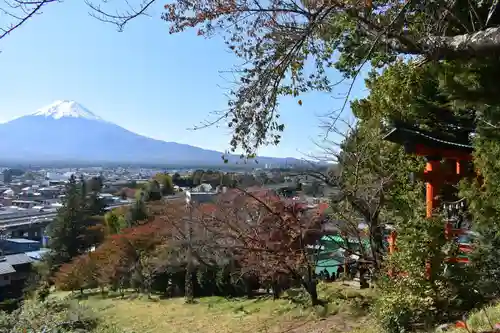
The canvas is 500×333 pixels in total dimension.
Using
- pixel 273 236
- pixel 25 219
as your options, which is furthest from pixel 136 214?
pixel 25 219

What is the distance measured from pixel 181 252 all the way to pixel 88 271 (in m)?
5.55

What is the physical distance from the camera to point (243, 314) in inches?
428

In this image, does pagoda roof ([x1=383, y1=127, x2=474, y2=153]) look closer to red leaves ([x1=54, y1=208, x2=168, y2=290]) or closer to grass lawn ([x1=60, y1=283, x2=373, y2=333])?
grass lawn ([x1=60, y1=283, x2=373, y2=333])

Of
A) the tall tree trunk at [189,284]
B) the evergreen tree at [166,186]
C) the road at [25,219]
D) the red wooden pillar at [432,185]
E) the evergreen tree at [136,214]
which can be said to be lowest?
the road at [25,219]

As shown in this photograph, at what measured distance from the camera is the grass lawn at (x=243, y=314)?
322 inches

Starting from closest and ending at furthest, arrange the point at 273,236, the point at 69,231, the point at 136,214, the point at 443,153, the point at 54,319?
A: the point at 443,153 < the point at 273,236 < the point at 54,319 < the point at 136,214 < the point at 69,231

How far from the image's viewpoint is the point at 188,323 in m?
10.8

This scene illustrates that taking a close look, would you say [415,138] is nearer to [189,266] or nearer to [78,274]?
[189,266]

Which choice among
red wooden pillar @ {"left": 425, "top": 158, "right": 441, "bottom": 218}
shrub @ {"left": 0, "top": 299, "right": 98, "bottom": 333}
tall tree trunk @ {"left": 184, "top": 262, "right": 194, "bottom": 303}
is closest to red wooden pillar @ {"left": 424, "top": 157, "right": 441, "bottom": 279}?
red wooden pillar @ {"left": 425, "top": 158, "right": 441, "bottom": 218}

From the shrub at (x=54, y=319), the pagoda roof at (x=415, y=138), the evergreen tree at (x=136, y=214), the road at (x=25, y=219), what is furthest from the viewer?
the road at (x=25, y=219)

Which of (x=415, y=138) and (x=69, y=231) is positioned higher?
(x=415, y=138)

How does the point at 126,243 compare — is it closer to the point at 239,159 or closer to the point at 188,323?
the point at 188,323

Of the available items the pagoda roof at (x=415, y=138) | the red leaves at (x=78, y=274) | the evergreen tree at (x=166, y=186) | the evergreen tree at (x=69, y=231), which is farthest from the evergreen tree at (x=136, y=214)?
the pagoda roof at (x=415, y=138)

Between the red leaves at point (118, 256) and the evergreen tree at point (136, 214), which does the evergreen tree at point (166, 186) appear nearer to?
the evergreen tree at point (136, 214)
